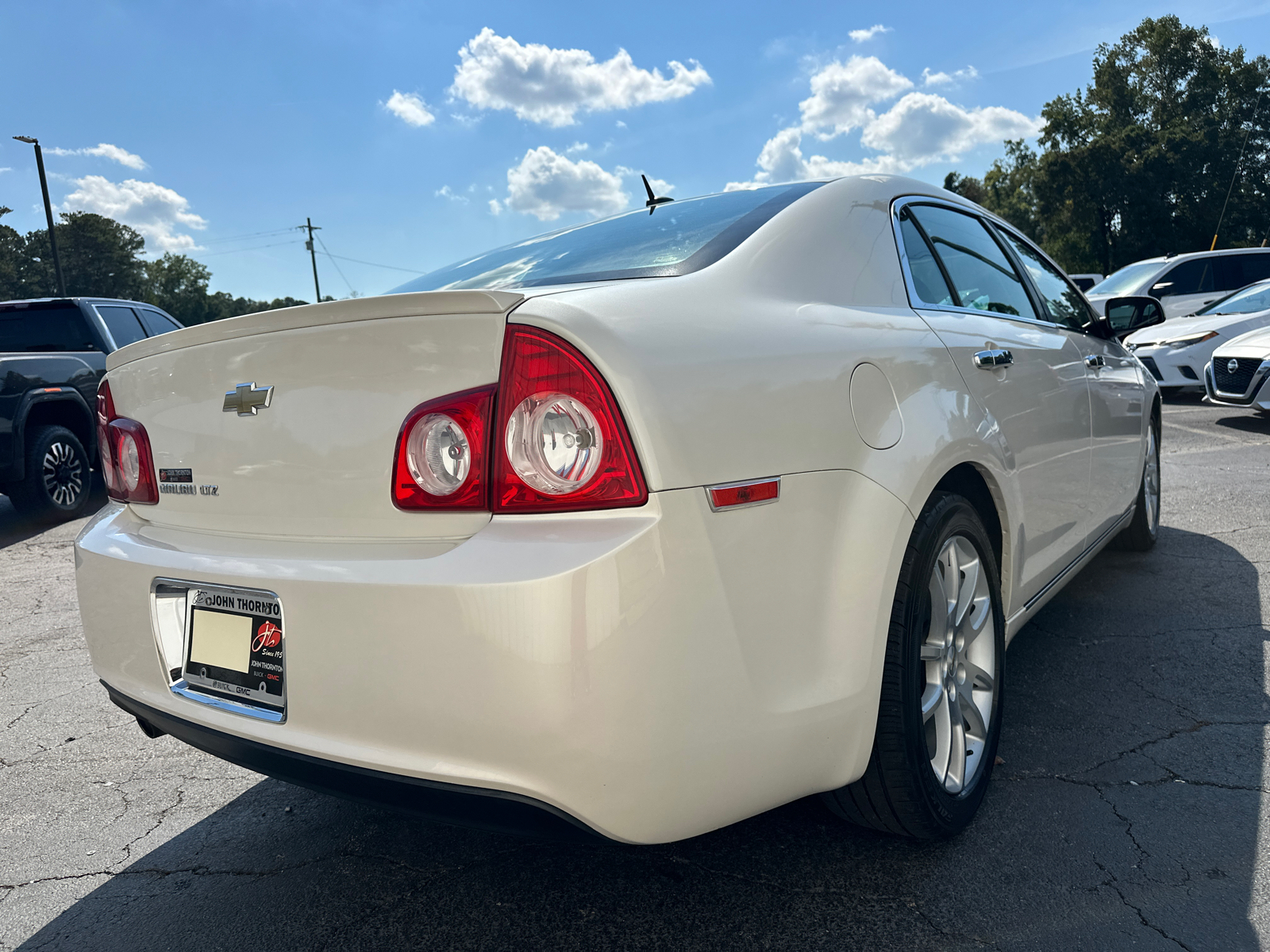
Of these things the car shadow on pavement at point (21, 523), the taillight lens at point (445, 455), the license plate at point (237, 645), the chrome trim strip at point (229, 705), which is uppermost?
the taillight lens at point (445, 455)

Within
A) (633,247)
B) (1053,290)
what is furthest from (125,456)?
(1053,290)

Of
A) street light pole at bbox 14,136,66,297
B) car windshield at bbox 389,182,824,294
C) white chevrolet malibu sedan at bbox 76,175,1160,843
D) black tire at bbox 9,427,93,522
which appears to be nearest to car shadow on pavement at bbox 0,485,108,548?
black tire at bbox 9,427,93,522

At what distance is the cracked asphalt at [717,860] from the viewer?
183 cm

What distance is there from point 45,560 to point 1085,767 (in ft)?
19.4

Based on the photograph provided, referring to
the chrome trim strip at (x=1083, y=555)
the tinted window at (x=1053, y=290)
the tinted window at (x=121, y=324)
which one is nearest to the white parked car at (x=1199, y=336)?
the chrome trim strip at (x=1083, y=555)

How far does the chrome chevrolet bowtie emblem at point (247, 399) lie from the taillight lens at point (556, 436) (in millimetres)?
560

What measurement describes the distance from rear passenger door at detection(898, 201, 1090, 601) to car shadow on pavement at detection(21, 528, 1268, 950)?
1.98 ft

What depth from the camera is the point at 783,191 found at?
7.81 ft

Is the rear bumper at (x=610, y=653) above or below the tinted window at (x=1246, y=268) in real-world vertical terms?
below

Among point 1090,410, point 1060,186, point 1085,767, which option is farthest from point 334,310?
point 1060,186

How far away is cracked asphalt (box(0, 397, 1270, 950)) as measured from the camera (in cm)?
183

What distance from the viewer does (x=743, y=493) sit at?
1.54 meters

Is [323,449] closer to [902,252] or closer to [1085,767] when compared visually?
[902,252]

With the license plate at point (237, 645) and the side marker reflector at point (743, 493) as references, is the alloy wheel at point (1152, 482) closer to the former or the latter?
the side marker reflector at point (743, 493)
